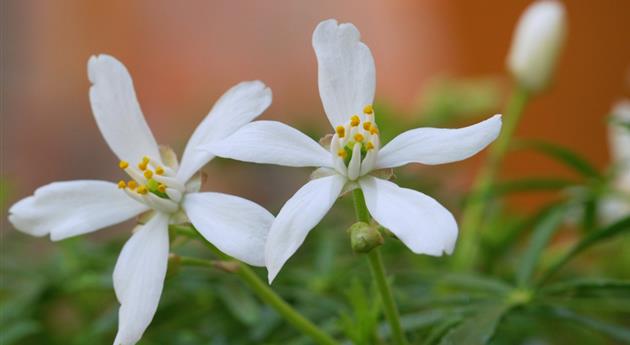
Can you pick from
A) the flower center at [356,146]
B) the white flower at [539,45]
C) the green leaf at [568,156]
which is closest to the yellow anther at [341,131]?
the flower center at [356,146]

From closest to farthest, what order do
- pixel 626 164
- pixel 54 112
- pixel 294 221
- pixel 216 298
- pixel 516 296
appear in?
pixel 294 221
pixel 516 296
pixel 216 298
pixel 626 164
pixel 54 112

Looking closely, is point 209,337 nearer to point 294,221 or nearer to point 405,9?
point 294,221

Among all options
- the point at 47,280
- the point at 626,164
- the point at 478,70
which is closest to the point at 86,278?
the point at 47,280

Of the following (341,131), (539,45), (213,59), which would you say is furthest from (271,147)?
(213,59)

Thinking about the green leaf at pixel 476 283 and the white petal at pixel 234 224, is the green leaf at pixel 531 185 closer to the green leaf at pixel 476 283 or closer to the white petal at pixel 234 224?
the green leaf at pixel 476 283

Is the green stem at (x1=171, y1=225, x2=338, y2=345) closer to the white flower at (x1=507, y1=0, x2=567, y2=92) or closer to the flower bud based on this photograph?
the flower bud

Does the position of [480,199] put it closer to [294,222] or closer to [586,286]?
[586,286]

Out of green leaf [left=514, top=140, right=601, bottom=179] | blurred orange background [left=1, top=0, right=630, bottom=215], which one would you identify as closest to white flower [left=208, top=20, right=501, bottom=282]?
green leaf [left=514, top=140, right=601, bottom=179]
